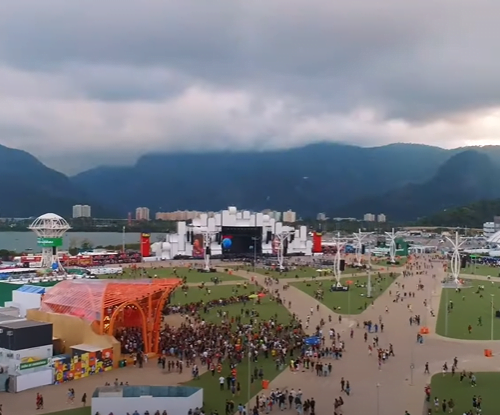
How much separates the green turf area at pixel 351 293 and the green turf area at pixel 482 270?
438 inches

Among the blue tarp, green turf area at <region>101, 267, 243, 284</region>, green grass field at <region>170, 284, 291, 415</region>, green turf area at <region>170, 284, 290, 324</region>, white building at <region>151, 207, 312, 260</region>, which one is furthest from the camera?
white building at <region>151, 207, 312, 260</region>

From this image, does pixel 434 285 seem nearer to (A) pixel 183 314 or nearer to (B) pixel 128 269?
(A) pixel 183 314

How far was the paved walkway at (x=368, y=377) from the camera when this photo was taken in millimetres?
21125

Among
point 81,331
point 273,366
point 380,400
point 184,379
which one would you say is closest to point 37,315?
point 81,331

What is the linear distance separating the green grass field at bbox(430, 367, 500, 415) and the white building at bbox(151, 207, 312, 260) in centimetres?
6525

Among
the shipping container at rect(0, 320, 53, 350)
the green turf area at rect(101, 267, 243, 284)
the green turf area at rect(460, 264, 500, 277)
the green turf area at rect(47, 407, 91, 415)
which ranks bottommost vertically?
the green turf area at rect(47, 407, 91, 415)

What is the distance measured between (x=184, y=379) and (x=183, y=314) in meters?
15.3

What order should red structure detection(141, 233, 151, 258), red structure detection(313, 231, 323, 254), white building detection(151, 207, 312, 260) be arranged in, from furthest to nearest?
red structure detection(313, 231, 323, 254), white building detection(151, 207, 312, 260), red structure detection(141, 233, 151, 258)

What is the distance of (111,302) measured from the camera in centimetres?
2753

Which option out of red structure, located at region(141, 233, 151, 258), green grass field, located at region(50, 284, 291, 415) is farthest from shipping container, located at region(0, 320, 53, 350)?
red structure, located at region(141, 233, 151, 258)

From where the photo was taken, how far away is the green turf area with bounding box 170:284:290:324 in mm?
39484

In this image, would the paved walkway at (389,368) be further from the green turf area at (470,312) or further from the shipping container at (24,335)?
the shipping container at (24,335)

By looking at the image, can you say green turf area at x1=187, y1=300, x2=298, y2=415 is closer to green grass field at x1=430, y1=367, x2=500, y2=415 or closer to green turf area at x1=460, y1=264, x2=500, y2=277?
green grass field at x1=430, y1=367, x2=500, y2=415

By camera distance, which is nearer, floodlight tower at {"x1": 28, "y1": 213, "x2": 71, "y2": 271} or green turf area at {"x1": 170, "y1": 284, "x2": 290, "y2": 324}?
green turf area at {"x1": 170, "y1": 284, "x2": 290, "y2": 324}
